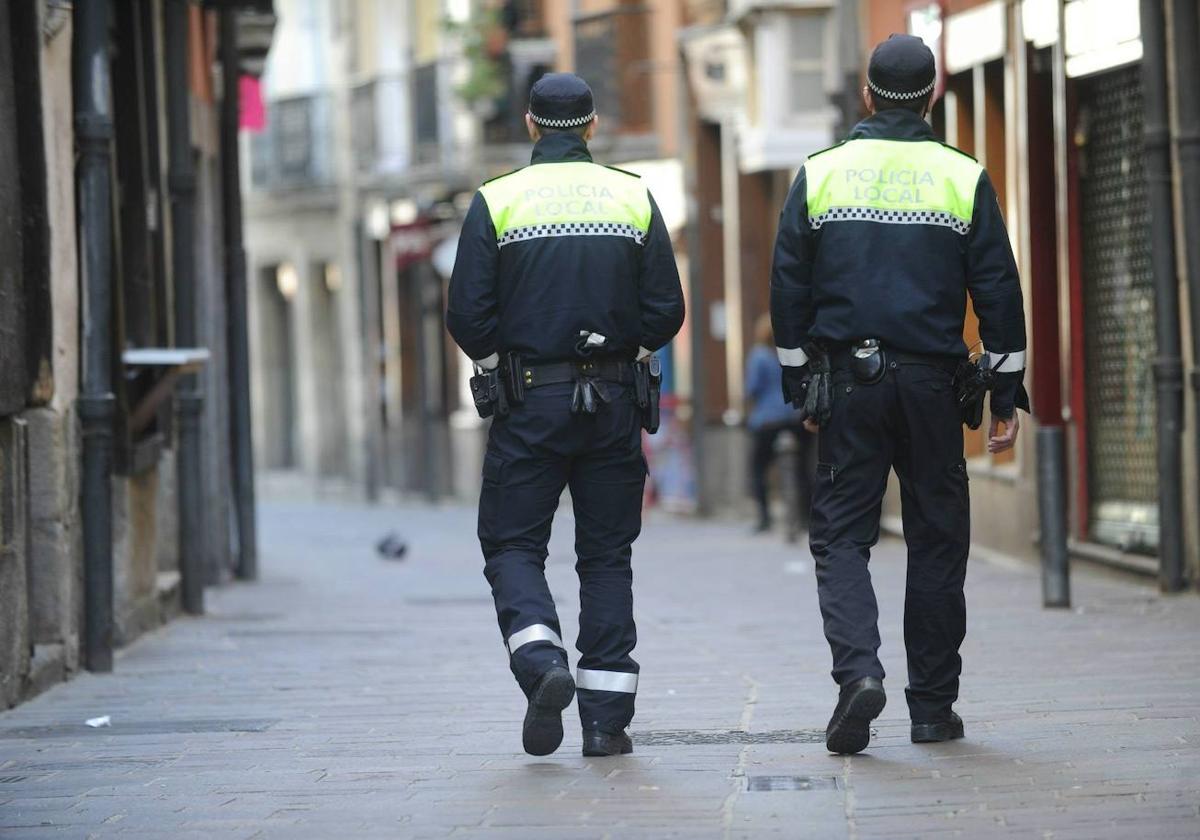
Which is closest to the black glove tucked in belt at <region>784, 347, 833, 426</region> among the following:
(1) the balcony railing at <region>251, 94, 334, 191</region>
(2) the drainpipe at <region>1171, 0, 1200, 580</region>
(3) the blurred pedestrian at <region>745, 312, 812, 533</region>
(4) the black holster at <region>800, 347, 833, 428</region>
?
(4) the black holster at <region>800, 347, 833, 428</region>

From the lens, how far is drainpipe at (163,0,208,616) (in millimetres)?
12781

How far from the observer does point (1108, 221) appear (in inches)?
564

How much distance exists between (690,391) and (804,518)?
4948 mm

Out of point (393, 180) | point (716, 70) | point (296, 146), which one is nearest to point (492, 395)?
point (716, 70)

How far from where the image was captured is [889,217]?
22.9 feet

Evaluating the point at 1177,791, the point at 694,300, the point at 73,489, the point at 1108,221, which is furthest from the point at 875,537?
the point at 694,300

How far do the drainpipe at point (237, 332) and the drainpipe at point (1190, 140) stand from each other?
6.61 metres

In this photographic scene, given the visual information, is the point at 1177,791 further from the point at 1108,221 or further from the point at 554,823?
the point at 1108,221

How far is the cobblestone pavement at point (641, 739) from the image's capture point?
6.05 m

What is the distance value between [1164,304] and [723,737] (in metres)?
5.30

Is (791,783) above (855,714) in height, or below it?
below

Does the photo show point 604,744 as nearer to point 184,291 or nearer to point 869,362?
point 869,362

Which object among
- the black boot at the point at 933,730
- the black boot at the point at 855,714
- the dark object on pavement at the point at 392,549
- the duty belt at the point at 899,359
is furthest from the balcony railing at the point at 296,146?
the black boot at the point at 855,714

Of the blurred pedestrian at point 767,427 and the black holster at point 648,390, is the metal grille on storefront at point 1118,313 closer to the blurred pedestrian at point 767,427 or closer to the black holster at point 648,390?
the blurred pedestrian at point 767,427
